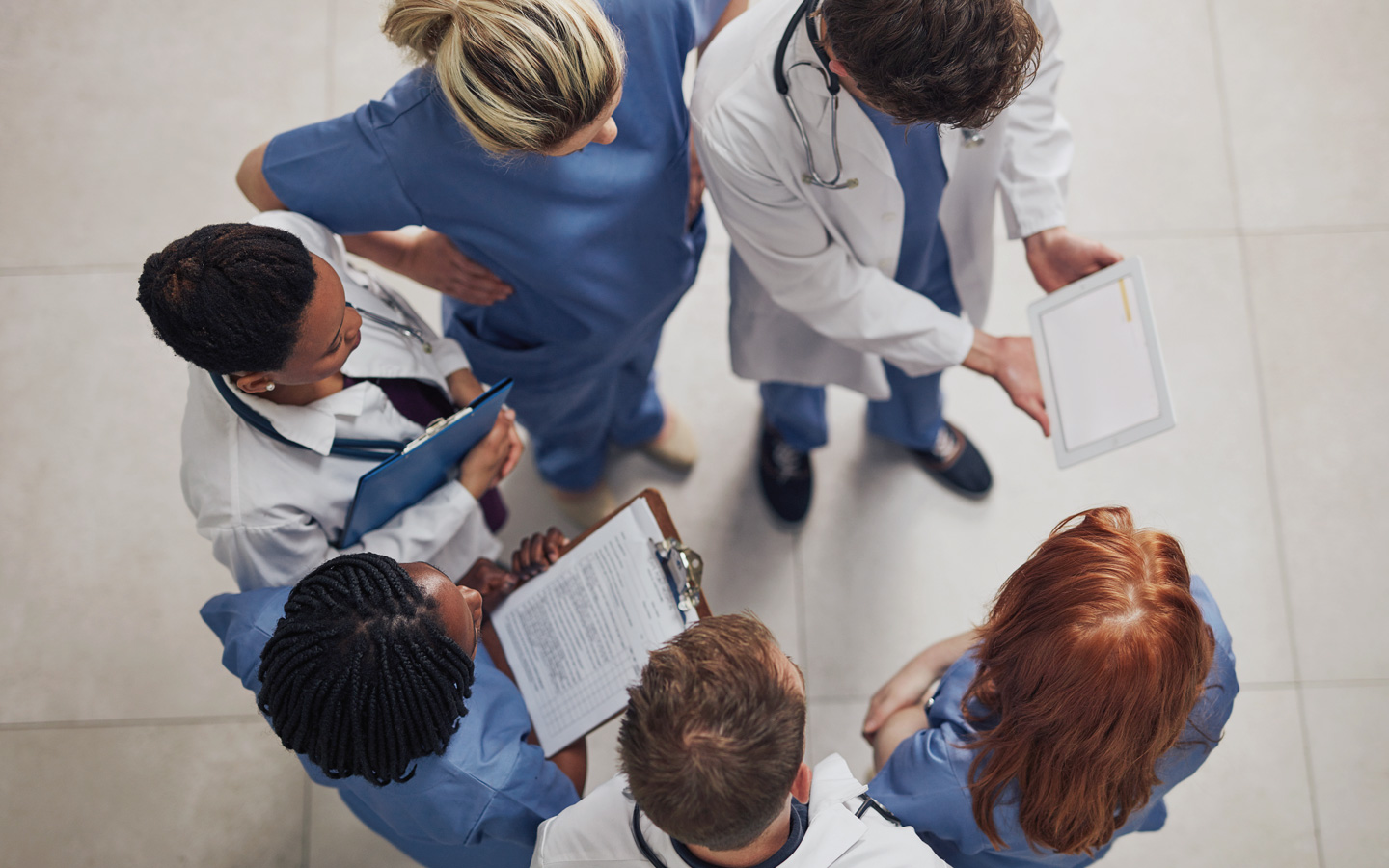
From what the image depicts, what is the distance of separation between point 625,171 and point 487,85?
11.6 inches

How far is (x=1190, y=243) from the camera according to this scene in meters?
2.29

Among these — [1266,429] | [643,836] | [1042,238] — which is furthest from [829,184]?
[1266,429]

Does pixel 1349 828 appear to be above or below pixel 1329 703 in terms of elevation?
below

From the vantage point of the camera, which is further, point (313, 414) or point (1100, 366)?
point (1100, 366)

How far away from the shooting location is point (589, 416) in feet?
6.06

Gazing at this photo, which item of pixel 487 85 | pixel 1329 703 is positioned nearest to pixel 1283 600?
pixel 1329 703

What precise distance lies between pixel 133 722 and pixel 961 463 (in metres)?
1.97

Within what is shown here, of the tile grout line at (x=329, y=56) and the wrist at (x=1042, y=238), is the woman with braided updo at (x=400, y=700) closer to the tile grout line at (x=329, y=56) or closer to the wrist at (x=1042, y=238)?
the wrist at (x=1042, y=238)

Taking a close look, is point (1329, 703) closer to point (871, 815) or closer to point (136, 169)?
point (871, 815)

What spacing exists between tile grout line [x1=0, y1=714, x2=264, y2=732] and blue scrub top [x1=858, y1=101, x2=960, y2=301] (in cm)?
170

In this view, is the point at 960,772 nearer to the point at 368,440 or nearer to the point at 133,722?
the point at 368,440

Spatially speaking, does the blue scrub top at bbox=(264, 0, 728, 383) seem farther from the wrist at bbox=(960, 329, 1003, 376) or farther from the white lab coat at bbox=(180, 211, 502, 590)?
the wrist at bbox=(960, 329, 1003, 376)

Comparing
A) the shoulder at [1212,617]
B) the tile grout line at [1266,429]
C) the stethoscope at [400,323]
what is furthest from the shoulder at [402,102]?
the tile grout line at [1266,429]

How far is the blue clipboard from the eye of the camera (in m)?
1.18
